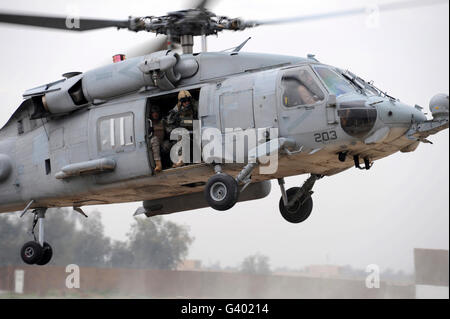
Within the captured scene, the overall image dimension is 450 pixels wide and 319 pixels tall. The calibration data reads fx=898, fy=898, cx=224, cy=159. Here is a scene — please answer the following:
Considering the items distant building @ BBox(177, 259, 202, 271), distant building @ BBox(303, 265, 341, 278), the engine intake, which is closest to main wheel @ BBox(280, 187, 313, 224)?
the engine intake

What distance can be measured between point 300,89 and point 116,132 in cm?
298

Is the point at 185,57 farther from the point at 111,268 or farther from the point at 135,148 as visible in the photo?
the point at 111,268

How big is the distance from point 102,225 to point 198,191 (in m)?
5.73

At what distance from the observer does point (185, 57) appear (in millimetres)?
13320

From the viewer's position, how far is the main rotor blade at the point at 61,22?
12858mm

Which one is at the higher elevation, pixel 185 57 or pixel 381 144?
pixel 185 57

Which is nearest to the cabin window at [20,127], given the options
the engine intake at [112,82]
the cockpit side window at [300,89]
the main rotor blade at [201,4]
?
the engine intake at [112,82]

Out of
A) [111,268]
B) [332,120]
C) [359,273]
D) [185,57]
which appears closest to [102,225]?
[111,268]

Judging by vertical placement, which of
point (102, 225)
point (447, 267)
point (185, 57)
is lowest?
point (447, 267)

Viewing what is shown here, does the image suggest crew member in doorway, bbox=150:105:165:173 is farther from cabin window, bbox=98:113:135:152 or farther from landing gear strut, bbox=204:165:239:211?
landing gear strut, bbox=204:165:239:211

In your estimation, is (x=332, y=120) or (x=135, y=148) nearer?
(x=332, y=120)
